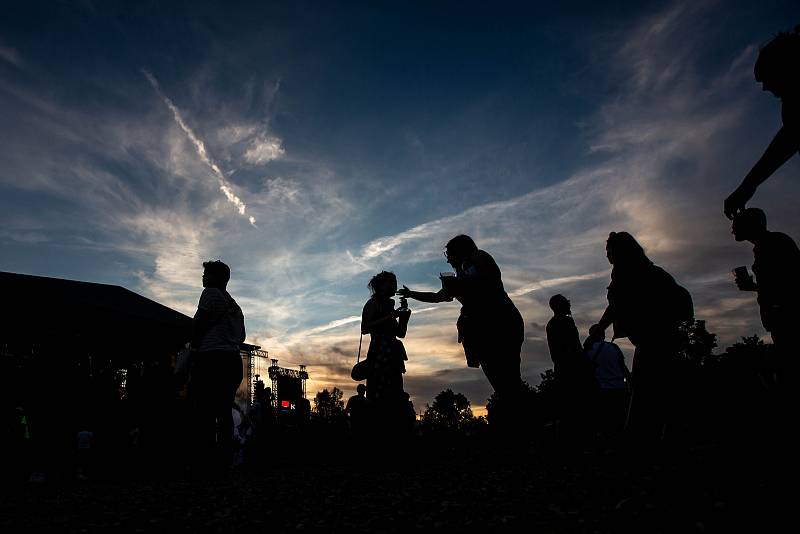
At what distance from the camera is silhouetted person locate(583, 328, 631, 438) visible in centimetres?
648

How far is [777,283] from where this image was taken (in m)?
3.29

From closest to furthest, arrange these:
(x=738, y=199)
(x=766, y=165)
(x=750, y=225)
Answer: (x=766, y=165), (x=738, y=199), (x=750, y=225)

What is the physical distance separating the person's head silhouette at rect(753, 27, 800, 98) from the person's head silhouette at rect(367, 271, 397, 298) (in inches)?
158

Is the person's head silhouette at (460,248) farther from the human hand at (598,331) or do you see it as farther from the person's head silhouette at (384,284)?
the human hand at (598,331)

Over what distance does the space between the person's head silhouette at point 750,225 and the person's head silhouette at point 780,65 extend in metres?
1.24

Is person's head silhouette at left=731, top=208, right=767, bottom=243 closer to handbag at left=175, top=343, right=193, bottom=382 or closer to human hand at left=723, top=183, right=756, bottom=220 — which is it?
human hand at left=723, top=183, right=756, bottom=220

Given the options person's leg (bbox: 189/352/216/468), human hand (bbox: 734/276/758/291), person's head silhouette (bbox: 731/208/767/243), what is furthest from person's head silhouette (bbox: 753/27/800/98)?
person's leg (bbox: 189/352/216/468)

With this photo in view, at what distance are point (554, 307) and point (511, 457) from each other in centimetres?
223

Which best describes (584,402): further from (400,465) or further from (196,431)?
(196,431)

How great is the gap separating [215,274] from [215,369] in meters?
1.14

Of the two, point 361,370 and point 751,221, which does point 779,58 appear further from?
point 361,370

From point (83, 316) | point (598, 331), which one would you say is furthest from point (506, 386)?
point (83, 316)

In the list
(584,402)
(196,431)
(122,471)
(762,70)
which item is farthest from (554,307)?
(122,471)

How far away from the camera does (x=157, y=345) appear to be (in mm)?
21328
